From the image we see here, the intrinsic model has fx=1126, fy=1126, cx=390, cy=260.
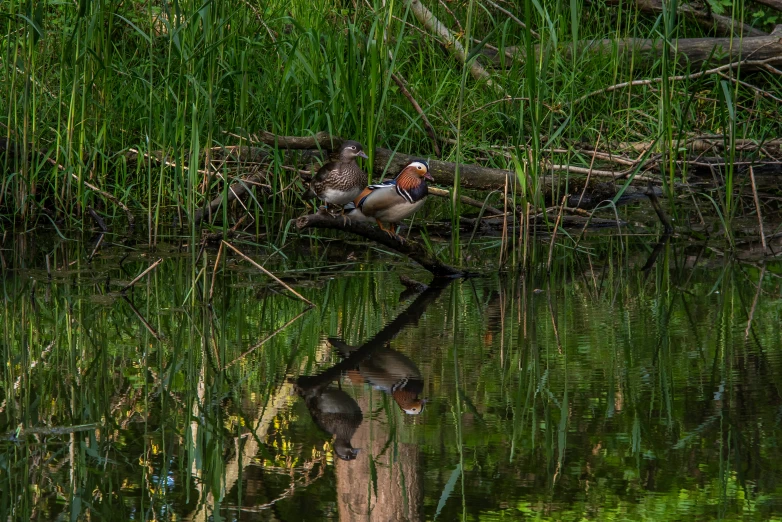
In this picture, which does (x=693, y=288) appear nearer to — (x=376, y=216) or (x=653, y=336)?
(x=653, y=336)

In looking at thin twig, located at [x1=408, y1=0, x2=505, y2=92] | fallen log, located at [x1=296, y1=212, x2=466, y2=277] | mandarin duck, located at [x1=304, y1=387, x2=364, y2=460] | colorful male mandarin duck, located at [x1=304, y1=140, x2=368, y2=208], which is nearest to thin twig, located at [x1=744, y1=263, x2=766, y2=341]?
fallen log, located at [x1=296, y1=212, x2=466, y2=277]

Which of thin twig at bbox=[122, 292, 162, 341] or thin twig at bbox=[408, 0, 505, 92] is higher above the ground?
thin twig at bbox=[408, 0, 505, 92]

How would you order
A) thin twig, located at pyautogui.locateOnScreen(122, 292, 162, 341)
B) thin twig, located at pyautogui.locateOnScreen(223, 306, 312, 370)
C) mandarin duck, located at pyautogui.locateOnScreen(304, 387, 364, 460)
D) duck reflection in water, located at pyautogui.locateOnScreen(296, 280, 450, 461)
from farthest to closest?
thin twig, located at pyautogui.locateOnScreen(122, 292, 162, 341) → thin twig, located at pyautogui.locateOnScreen(223, 306, 312, 370) → duck reflection in water, located at pyautogui.locateOnScreen(296, 280, 450, 461) → mandarin duck, located at pyautogui.locateOnScreen(304, 387, 364, 460)

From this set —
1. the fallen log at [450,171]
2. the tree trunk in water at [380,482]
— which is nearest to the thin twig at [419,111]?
the fallen log at [450,171]

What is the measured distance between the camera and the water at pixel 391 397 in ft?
9.34

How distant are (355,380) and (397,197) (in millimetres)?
2503

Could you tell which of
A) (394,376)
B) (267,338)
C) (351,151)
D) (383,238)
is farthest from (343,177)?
(394,376)

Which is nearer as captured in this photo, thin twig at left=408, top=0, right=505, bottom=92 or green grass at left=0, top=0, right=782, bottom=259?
green grass at left=0, top=0, right=782, bottom=259

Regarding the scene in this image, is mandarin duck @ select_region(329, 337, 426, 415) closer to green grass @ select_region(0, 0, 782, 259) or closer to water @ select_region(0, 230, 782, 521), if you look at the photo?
water @ select_region(0, 230, 782, 521)

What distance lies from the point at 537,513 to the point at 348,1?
8.52 m

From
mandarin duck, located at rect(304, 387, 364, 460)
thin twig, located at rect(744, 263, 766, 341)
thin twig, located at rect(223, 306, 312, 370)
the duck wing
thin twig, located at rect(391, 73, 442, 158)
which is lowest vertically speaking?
mandarin duck, located at rect(304, 387, 364, 460)

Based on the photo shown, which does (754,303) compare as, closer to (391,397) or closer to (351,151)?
(391,397)

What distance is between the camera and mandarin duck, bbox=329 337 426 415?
3.72m

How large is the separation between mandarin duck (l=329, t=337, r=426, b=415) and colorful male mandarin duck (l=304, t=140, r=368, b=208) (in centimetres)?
236
